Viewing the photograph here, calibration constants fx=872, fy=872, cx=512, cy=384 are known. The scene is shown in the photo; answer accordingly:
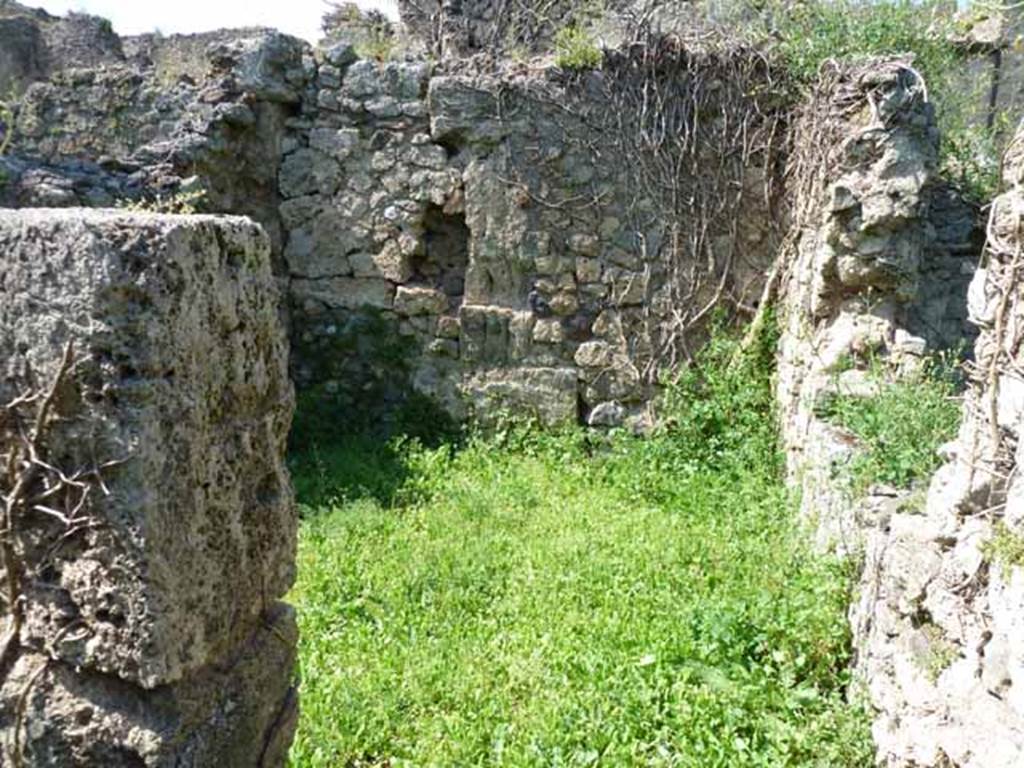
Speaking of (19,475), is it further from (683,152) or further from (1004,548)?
(683,152)

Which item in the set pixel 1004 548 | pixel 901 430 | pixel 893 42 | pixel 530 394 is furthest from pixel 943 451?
pixel 893 42

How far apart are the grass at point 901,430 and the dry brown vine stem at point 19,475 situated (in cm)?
328

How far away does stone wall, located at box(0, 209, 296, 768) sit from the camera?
4.59ft

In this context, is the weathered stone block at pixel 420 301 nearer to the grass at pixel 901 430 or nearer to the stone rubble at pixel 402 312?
the stone rubble at pixel 402 312

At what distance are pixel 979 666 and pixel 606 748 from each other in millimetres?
1287

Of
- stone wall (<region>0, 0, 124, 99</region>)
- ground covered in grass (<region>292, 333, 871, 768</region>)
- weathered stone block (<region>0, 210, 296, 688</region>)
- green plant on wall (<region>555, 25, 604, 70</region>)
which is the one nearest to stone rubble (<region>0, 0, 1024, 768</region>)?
weathered stone block (<region>0, 210, 296, 688</region>)

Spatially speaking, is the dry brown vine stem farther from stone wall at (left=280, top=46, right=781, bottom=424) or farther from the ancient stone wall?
stone wall at (left=280, top=46, right=781, bottom=424)

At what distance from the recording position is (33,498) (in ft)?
4.83

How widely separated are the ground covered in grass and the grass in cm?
49

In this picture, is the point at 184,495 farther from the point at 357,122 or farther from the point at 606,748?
the point at 357,122

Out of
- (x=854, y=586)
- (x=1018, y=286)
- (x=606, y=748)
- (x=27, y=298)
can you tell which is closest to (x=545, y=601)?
(x=606, y=748)

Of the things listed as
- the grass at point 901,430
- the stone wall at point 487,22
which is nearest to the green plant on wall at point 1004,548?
the grass at point 901,430

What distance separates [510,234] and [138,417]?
5.19 m

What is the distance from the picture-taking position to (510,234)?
6.45 meters
